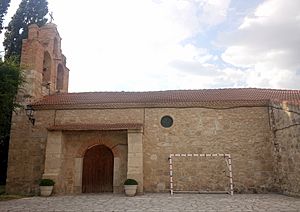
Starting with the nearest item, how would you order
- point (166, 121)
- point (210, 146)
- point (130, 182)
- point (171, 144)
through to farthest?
point (130, 182), point (210, 146), point (171, 144), point (166, 121)

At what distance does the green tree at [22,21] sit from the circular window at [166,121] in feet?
36.9

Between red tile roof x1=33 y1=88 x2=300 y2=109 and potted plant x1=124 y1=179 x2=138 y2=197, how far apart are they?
3.83m

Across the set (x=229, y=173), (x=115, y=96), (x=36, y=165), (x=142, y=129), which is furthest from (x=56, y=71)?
(x=229, y=173)

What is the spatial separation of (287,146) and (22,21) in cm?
1798

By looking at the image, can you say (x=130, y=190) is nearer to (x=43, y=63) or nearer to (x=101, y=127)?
(x=101, y=127)

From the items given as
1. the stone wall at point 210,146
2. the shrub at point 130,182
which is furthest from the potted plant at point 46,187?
the stone wall at point 210,146

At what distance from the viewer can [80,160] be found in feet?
44.7

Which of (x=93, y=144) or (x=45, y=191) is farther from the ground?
(x=93, y=144)

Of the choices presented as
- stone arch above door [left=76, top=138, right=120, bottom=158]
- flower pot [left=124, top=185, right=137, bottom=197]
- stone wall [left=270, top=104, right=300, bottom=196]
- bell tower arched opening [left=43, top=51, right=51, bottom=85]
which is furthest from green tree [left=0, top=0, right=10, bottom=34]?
stone wall [left=270, top=104, right=300, bottom=196]

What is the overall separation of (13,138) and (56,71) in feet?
16.8

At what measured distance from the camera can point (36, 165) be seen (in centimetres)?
1385

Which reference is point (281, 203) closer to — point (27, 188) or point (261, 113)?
point (261, 113)

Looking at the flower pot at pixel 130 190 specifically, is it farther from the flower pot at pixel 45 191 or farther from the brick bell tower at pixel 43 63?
the brick bell tower at pixel 43 63

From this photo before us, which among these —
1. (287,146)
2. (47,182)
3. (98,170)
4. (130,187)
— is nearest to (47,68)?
(98,170)
